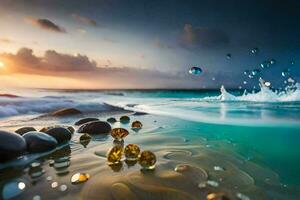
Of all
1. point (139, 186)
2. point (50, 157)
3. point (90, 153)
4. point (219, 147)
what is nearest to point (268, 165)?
point (219, 147)

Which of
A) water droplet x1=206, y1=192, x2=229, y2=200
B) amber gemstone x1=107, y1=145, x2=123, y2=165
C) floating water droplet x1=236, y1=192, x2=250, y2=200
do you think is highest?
amber gemstone x1=107, y1=145, x2=123, y2=165

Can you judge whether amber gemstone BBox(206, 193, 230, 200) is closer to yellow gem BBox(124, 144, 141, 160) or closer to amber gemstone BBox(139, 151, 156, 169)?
amber gemstone BBox(139, 151, 156, 169)

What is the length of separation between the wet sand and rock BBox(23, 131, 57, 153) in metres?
0.14

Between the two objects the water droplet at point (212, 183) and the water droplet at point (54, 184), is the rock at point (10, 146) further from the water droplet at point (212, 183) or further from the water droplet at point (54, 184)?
the water droplet at point (212, 183)

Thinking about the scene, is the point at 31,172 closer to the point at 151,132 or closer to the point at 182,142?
the point at 182,142

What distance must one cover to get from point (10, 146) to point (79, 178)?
1.37m

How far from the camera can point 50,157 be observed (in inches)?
152

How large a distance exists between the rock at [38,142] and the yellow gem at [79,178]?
1.40 metres

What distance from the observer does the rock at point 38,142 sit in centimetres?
409

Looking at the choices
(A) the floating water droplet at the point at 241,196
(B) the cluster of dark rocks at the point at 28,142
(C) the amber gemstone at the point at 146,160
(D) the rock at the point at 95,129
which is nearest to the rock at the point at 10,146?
(B) the cluster of dark rocks at the point at 28,142

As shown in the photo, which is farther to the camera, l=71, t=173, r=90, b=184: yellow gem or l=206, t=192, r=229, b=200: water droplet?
l=71, t=173, r=90, b=184: yellow gem

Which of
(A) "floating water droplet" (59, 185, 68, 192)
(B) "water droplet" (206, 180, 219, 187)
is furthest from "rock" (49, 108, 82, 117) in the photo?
(B) "water droplet" (206, 180, 219, 187)

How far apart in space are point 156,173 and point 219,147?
191 centimetres

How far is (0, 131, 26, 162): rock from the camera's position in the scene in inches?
141
